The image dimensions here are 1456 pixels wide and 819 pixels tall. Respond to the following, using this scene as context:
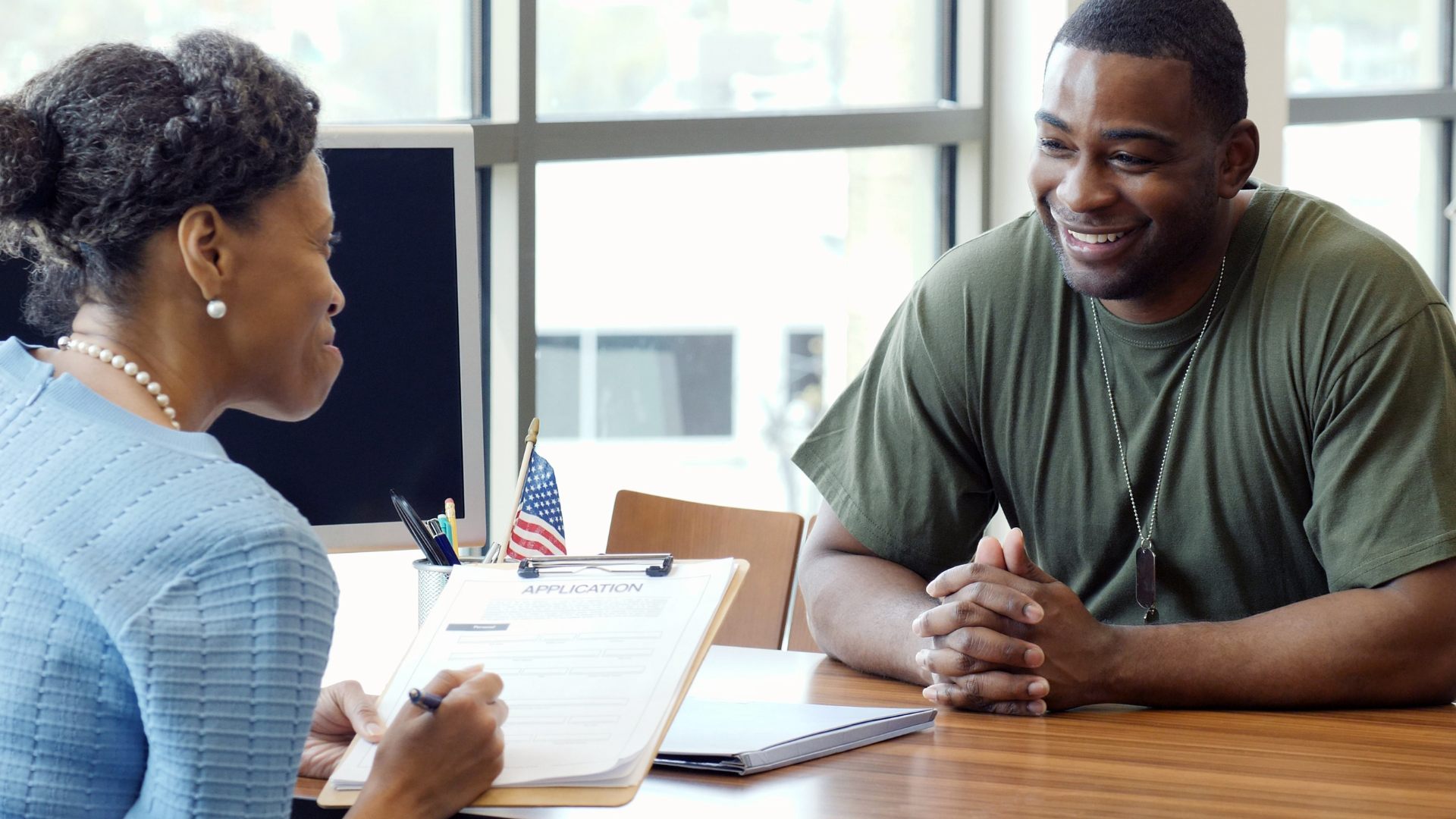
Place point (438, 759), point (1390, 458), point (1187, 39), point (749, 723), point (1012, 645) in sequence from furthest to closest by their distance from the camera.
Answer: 1. point (1187, 39)
2. point (1390, 458)
3. point (1012, 645)
4. point (749, 723)
5. point (438, 759)

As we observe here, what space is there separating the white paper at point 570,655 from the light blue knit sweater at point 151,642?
0.66 ft

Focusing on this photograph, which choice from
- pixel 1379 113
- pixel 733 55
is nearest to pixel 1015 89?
pixel 733 55

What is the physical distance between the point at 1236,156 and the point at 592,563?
939 mm

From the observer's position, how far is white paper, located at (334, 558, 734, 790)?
1.07m

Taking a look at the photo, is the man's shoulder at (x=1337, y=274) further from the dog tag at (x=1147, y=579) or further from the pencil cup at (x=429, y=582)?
the pencil cup at (x=429, y=582)

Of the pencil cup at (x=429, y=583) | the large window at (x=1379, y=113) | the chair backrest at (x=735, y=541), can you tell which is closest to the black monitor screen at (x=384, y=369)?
the pencil cup at (x=429, y=583)

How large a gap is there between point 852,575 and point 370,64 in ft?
4.89

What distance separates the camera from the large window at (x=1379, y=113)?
4.36 meters

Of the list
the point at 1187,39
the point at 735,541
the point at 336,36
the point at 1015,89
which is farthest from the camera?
the point at 1015,89

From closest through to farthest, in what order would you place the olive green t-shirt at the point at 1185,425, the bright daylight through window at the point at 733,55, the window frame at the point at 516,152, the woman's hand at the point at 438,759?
the woman's hand at the point at 438,759
the olive green t-shirt at the point at 1185,425
the window frame at the point at 516,152
the bright daylight through window at the point at 733,55

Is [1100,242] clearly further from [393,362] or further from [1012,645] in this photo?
[393,362]

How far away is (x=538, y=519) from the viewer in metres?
1.76

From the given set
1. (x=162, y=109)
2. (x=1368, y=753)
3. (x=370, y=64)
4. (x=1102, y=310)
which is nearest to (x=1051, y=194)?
(x=1102, y=310)

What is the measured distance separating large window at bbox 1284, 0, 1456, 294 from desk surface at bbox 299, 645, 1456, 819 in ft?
10.8
